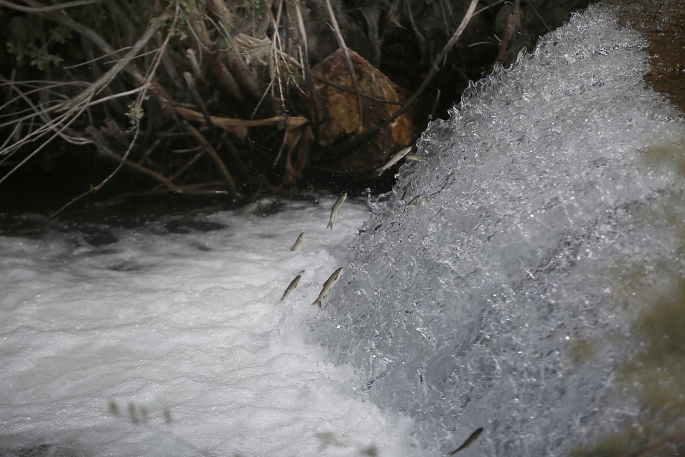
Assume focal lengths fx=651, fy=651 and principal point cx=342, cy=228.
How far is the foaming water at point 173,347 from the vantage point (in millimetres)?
1991

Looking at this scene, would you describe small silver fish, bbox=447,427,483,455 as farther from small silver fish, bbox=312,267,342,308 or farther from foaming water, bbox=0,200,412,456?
small silver fish, bbox=312,267,342,308

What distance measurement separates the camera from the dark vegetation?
148 inches

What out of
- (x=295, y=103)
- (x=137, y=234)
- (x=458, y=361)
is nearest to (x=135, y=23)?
(x=295, y=103)

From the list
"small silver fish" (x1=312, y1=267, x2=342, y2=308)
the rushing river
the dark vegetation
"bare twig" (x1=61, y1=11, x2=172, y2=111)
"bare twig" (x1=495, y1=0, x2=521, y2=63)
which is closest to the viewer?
the rushing river

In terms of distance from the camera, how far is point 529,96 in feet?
10.1

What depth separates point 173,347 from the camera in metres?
2.44

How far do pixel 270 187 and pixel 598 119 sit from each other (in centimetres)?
202

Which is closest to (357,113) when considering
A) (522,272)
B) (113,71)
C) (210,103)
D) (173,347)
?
(210,103)

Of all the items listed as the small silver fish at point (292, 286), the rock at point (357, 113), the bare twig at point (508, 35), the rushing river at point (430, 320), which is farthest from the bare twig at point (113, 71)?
the bare twig at point (508, 35)

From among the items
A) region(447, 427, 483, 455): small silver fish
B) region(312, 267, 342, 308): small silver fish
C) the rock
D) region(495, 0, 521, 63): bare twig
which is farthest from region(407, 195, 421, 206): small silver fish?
region(495, 0, 521, 63): bare twig

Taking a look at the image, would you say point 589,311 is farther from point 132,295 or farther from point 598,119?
point 132,295

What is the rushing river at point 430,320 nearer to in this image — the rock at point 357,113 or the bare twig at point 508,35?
the rock at point 357,113

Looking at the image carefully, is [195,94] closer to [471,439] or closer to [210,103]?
[210,103]

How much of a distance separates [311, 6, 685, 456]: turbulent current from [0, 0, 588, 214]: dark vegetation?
4.18 ft
